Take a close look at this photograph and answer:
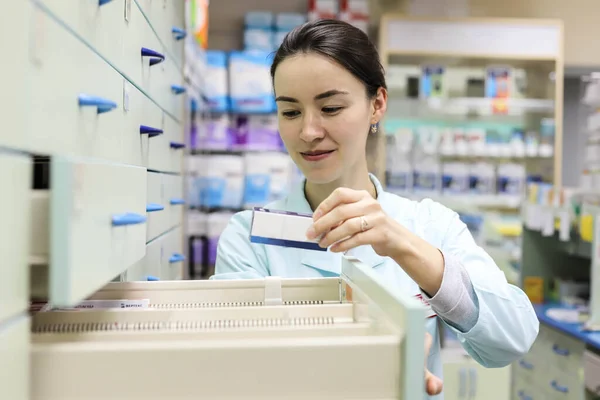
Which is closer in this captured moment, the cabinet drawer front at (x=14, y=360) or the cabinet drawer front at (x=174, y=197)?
the cabinet drawer front at (x=14, y=360)

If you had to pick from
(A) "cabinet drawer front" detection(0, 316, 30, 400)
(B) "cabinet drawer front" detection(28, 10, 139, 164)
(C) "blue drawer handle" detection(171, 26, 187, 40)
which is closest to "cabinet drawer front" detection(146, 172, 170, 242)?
(B) "cabinet drawer front" detection(28, 10, 139, 164)

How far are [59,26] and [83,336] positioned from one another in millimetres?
458

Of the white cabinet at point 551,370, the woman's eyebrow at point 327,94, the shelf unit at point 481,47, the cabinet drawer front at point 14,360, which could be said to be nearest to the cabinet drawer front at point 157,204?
the woman's eyebrow at point 327,94

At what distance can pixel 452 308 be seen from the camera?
45.9 inches

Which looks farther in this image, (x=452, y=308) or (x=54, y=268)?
(x=452, y=308)

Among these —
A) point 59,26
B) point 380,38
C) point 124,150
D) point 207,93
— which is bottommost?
point 124,150

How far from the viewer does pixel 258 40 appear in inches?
179

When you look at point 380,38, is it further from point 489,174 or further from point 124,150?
point 124,150

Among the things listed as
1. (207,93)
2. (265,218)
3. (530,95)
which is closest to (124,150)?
(265,218)

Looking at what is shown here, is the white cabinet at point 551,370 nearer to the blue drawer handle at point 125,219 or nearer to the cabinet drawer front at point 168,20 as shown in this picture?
the cabinet drawer front at point 168,20

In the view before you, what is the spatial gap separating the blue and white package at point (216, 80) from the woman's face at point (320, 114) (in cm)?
287

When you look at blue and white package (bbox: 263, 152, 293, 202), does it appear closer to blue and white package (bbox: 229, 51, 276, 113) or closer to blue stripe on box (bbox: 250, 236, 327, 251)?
blue and white package (bbox: 229, 51, 276, 113)

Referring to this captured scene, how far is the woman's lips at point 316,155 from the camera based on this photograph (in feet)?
4.78

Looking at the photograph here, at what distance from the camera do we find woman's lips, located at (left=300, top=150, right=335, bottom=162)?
1.46 metres
